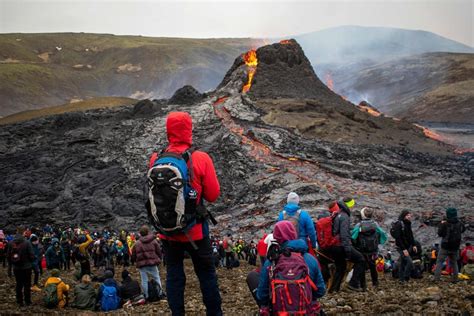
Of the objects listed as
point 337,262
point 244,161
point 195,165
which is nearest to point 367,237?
point 337,262

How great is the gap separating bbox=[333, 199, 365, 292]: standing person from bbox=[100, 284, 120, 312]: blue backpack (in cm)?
510

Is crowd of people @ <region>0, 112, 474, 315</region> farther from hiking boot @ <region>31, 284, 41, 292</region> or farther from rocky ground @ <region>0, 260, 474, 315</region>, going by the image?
rocky ground @ <region>0, 260, 474, 315</region>

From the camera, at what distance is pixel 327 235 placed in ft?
32.1

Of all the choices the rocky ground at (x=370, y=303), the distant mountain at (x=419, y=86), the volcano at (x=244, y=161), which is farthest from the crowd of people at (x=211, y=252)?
the distant mountain at (x=419, y=86)

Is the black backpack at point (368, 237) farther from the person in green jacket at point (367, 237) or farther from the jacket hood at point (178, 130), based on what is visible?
the jacket hood at point (178, 130)

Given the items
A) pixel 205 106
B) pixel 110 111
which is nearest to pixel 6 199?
pixel 110 111

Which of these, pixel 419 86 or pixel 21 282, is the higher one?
pixel 419 86

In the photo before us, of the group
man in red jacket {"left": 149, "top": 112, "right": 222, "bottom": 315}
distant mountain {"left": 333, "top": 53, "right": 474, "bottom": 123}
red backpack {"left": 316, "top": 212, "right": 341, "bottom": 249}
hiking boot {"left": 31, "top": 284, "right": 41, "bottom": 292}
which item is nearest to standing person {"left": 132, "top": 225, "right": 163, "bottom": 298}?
red backpack {"left": 316, "top": 212, "right": 341, "bottom": 249}

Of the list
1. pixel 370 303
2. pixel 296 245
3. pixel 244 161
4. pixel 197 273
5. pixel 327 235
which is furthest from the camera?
pixel 244 161

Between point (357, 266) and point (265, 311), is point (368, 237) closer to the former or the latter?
point (357, 266)

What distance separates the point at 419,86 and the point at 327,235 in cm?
10981

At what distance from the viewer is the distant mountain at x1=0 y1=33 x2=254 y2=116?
115125mm

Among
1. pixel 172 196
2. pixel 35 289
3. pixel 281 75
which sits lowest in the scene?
pixel 35 289

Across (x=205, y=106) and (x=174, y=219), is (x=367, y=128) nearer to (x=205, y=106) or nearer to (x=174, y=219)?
(x=205, y=106)
